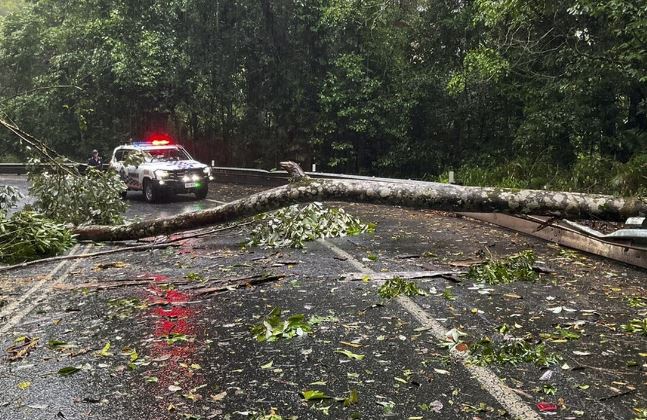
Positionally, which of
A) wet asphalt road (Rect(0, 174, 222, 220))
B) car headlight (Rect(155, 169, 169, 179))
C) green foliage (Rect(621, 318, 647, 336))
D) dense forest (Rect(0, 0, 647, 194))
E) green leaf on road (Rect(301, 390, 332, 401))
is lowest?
green leaf on road (Rect(301, 390, 332, 401))

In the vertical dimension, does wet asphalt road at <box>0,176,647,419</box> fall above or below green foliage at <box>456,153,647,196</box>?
below

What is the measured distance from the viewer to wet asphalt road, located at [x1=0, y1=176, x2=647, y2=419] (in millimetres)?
4039

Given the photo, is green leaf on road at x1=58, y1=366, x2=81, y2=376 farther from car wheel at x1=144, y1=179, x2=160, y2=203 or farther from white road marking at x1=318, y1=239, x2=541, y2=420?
car wheel at x1=144, y1=179, x2=160, y2=203

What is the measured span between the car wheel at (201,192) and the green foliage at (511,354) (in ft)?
47.6

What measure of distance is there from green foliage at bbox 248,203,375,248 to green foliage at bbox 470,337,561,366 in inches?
213

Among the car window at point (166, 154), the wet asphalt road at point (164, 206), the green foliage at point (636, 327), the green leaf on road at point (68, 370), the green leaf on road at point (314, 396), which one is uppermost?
the car window at point (166, 154)

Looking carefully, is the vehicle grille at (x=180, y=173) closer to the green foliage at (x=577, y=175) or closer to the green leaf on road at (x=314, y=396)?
the green foliage at (x=577, y=175)

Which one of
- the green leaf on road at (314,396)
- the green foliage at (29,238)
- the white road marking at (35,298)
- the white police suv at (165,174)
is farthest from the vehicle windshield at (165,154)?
the green leaf on road at (314,396)

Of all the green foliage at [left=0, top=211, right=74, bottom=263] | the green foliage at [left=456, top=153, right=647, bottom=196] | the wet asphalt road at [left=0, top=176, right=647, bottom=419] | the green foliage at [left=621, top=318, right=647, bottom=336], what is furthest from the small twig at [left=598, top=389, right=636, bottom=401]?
the green foliage at [left=0, top=211, right=74, bottom=263]

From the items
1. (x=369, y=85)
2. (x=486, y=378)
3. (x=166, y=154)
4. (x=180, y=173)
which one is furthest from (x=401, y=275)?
(x=369, y=85)

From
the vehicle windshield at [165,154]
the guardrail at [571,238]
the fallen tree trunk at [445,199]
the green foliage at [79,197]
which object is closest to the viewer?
the fallen tree trunk at [445,199]

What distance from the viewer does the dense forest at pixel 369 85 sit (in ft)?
53.5

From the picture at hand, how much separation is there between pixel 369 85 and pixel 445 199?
693 inches

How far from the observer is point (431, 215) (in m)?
14.5
